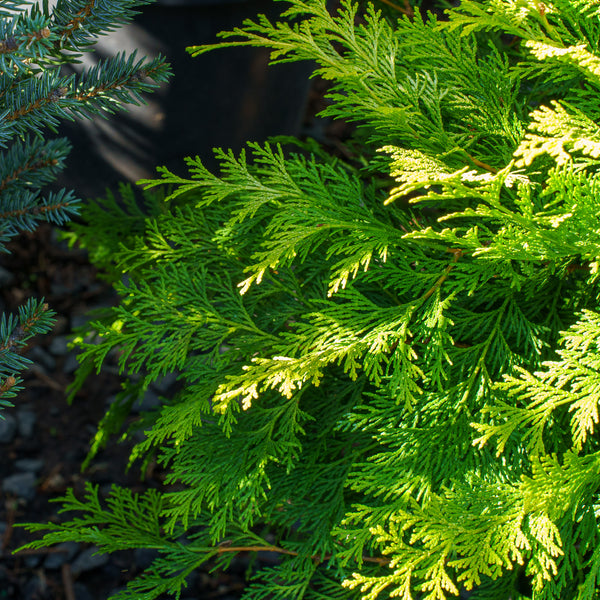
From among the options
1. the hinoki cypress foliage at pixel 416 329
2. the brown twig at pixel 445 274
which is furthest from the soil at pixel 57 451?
the brown twig at pixel 445 274

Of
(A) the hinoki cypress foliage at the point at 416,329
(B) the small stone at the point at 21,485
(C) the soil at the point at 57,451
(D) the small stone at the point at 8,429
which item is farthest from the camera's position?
(D) the small stone at the point at 8,429

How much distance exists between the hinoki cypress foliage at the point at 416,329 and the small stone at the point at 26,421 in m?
1.13

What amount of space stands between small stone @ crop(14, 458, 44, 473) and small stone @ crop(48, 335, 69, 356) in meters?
0.56

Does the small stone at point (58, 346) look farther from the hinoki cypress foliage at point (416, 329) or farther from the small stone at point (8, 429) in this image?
the hinoki cypress foliage at point (416, 329)

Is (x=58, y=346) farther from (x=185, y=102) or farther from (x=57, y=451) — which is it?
(x=185, y=102)

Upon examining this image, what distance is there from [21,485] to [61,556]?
37 cm

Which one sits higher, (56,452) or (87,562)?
(56,452)

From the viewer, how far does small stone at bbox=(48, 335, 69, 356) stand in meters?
2.98

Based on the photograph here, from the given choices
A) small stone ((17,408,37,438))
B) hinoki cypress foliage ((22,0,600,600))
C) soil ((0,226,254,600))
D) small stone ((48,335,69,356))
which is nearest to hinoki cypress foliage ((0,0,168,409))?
hinoki cypress foliage ((22,0,600,600))

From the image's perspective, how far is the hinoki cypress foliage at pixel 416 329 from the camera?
1.28 metres

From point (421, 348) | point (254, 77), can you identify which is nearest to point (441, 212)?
point (421, 348)

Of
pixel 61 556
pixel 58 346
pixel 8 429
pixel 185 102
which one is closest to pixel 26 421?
pixel 8 429

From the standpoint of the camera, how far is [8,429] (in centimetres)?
269

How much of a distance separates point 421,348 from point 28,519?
191 cm
